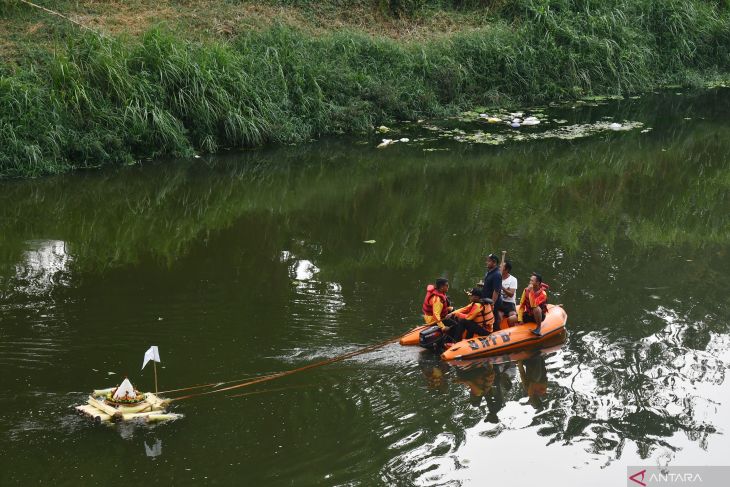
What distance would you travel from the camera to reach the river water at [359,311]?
9.01 m

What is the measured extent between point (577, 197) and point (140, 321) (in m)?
9.50

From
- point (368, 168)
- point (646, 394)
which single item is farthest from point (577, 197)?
point (646, 394)

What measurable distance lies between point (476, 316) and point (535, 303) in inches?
29.8

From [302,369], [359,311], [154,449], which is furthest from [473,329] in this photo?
[154,449]

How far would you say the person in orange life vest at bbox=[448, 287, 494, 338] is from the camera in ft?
37.3

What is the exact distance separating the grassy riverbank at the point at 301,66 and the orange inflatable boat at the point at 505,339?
1037 cm

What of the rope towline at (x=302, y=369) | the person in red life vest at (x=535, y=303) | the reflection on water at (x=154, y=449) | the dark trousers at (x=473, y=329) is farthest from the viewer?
the person in red life vest at (x=535, y=303)

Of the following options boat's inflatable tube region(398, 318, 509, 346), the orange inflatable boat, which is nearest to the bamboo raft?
boat's inflatable tube region(398, 318, 509, 346)

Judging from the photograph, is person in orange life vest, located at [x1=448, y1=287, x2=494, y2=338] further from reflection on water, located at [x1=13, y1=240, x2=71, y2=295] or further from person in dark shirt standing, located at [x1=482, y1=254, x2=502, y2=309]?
reflection on water, located at [x1=13, y1=240, x2=71, y2=295]

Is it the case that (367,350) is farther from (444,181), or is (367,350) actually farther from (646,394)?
(444,181)

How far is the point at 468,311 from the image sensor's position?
37.7ft

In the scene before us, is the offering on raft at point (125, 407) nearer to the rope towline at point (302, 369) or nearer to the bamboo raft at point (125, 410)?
the bamboo raft at point (125, 410)

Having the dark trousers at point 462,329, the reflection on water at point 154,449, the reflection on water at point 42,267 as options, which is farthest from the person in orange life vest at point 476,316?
the reflection on water at point 42,267

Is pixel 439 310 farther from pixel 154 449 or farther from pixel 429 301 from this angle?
pixel 154 449
